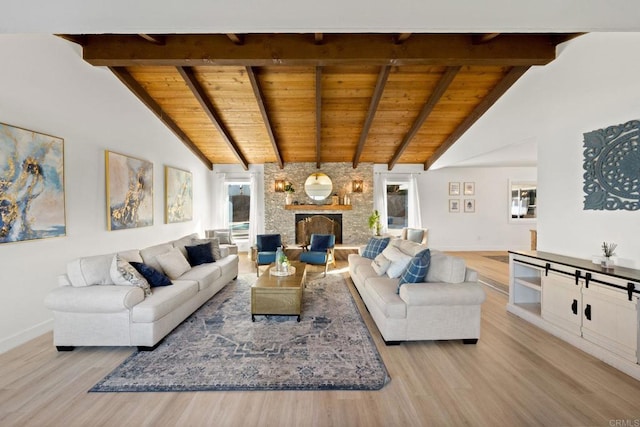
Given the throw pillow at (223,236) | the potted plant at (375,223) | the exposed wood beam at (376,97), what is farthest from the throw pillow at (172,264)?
the potted plant at (375,223)

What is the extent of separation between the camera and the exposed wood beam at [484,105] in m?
4.51

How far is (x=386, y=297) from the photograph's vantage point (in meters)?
3.16

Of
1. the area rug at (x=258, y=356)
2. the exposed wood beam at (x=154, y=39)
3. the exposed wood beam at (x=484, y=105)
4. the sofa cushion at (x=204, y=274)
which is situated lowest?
the area rug at (x=258, y=356)

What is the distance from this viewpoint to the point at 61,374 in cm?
257

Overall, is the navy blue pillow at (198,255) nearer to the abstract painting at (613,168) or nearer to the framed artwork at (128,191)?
the framed artwork at (128,191)

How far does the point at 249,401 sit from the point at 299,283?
1734mm

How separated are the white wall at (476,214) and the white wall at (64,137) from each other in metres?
7.63

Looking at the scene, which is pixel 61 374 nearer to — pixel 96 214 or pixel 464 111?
pixel 96 214

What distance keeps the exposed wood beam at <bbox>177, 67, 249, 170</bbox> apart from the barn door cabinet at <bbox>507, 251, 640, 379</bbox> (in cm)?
547

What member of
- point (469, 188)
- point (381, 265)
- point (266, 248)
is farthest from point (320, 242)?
point (469, 188)

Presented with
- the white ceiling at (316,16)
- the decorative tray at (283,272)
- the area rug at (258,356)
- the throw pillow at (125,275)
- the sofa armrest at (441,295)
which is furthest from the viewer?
the decorative tray at (283,272)

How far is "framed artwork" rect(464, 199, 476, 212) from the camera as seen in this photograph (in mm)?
8992

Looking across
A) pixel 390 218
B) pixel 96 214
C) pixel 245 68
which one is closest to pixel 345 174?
pixel 390 218

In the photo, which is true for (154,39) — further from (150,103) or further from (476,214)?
(476,214)
